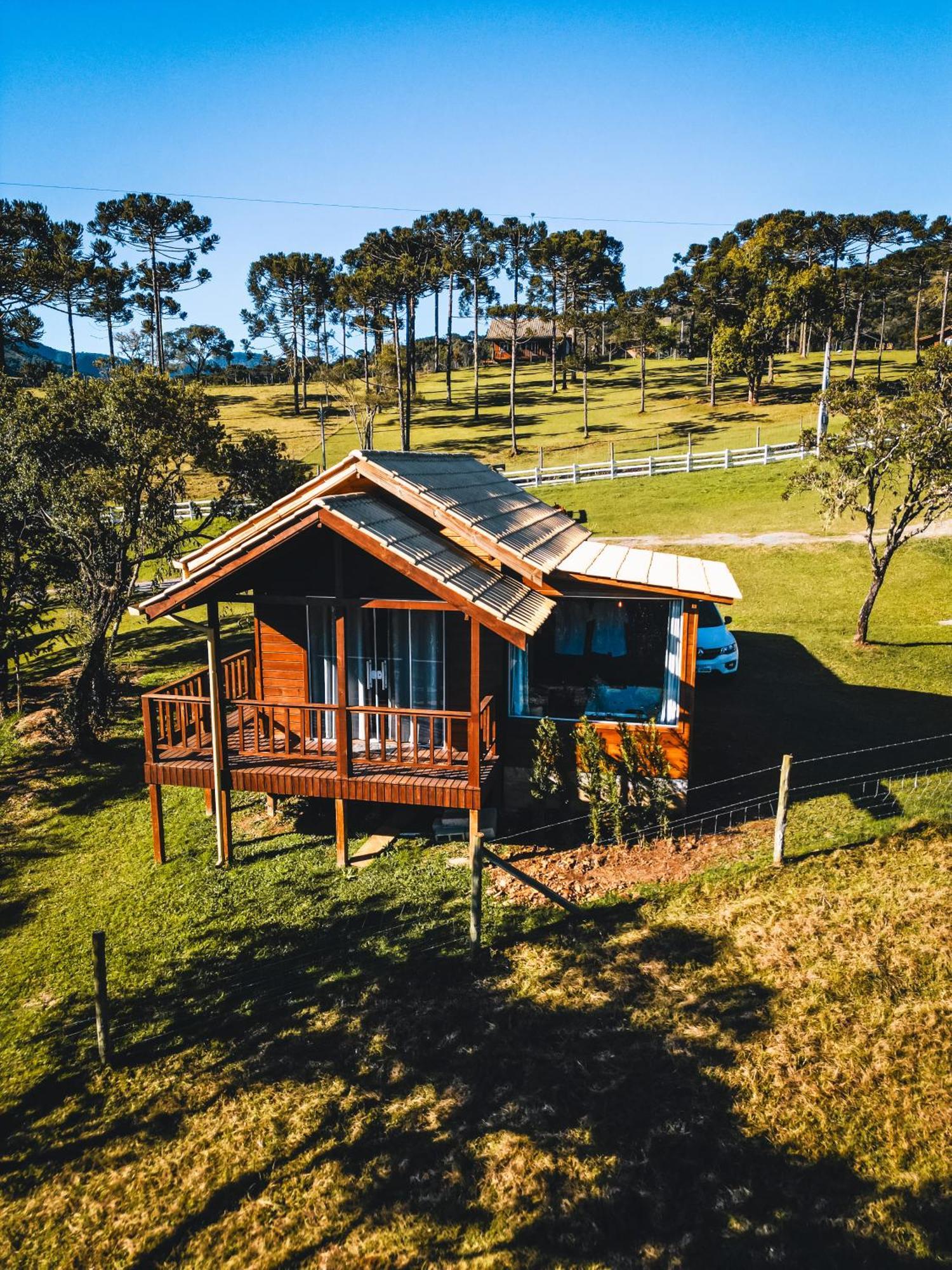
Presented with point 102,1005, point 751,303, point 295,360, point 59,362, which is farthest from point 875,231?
point 59,362

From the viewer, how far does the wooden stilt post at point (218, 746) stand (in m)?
11.2

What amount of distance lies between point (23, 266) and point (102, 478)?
145 ft

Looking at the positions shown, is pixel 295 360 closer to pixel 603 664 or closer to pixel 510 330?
pixel 510 330

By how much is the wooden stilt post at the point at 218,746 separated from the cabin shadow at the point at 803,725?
7081mm

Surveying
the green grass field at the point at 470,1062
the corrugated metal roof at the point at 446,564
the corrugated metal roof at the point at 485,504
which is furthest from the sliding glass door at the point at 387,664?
the green grass field at the point at 470,1062

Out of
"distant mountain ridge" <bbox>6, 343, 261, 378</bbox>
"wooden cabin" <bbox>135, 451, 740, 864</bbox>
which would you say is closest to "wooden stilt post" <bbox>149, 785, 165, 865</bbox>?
"wooden cabin" <bbox>135, 451, 740, 864</bbox>

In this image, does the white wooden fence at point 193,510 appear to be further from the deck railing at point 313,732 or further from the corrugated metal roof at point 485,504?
the deck railing at point 313,732

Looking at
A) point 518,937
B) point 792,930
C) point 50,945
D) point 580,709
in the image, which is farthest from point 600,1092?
point 50,945

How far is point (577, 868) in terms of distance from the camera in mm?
11062

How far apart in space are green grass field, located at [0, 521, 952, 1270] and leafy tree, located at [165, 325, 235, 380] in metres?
89.7

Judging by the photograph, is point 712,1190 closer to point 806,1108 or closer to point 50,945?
point 806,1108

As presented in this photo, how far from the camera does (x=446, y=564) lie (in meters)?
10.4

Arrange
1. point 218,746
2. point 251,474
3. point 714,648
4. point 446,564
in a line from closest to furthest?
point 446,564 < point 218,746 < point 714,648 < point 251,474

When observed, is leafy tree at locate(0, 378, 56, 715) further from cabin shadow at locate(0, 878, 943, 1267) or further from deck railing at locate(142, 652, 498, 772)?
cabin shadow at locate(0, 878, 943, 1267)
